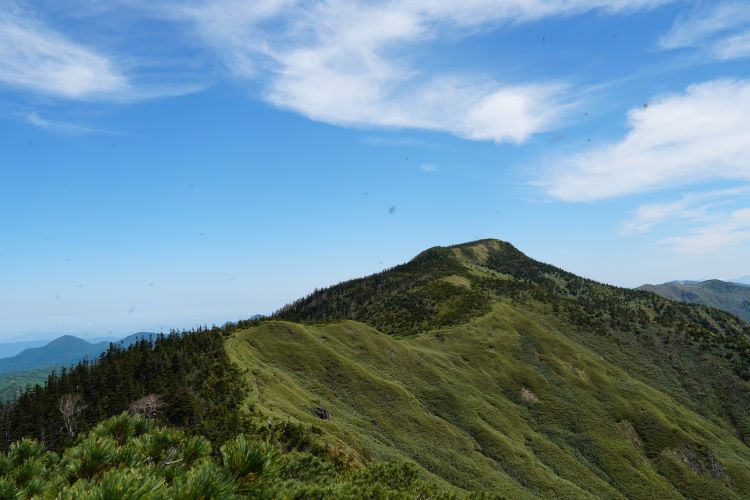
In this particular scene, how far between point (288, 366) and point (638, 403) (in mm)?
110007

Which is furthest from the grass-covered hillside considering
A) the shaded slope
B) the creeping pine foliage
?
the creeping pine foliage

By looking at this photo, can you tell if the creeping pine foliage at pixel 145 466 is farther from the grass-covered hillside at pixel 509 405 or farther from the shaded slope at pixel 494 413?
the grass-covered hillside at pixel 509 405

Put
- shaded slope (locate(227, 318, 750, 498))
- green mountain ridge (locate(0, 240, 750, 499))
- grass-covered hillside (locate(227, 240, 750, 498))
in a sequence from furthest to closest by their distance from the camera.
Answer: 1. grass-covered hillside (locate(227, 240, 750, 498))
2. shaded slope (locate(227, 318, 750, 498))
3. green mountain ridge (locate(0, 240, 750, 499))

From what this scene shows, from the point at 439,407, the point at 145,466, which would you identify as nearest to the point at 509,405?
the point at 439,407

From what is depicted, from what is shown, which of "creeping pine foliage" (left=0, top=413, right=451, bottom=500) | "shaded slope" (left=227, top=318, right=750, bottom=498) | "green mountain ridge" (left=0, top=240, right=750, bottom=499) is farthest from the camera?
"shaded slope" (left=227, top=318, right=750, bottom=498)

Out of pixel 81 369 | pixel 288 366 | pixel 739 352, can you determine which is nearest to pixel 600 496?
pixel 288 366

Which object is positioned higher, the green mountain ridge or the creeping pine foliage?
the creeping pine foliage

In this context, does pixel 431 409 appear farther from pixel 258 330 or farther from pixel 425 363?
pixel 258 330

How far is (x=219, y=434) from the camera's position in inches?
2825

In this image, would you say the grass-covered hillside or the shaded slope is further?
the grass-covered hillside

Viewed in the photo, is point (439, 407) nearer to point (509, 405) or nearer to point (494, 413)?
point (494, 413)

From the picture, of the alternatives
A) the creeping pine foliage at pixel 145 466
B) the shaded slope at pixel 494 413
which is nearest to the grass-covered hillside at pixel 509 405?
the shaded slope at pixel 494 413

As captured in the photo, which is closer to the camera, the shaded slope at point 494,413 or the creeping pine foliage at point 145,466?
the creeping pine foliage at point 145,466

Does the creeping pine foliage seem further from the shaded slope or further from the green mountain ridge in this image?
the shaded slope
